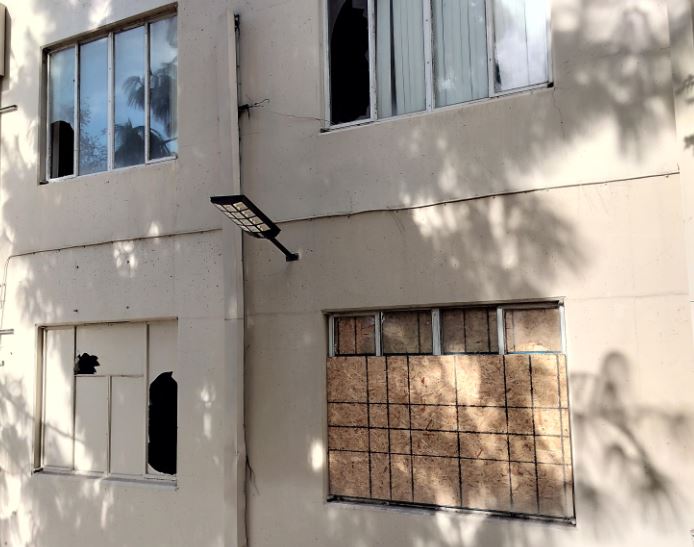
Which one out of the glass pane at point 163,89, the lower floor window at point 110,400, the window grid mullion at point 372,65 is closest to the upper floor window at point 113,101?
the glass pane at point 163,89

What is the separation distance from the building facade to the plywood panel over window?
0.02m

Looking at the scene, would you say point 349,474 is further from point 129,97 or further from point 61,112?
point 61,112

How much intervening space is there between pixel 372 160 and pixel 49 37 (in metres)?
5.21

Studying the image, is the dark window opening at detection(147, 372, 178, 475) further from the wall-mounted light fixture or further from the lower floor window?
the wall-mounted light fixture

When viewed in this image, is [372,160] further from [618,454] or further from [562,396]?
[618,454]

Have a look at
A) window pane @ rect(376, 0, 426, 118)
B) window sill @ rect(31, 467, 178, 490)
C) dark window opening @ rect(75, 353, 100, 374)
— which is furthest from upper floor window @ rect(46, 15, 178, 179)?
window sill @ rect(31, 467, 178, 490)

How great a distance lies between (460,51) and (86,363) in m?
5.75

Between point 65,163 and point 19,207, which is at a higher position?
point 65,163

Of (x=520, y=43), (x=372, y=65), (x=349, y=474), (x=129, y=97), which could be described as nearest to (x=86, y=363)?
(x=129, y=97)

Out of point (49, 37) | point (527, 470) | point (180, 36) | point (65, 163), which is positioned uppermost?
point (49, 37)

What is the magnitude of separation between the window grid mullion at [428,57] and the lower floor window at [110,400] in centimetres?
384

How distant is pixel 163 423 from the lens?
704 centimetres

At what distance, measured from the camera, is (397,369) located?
228 inches

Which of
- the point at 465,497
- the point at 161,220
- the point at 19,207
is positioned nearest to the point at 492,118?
the point at 465,497
